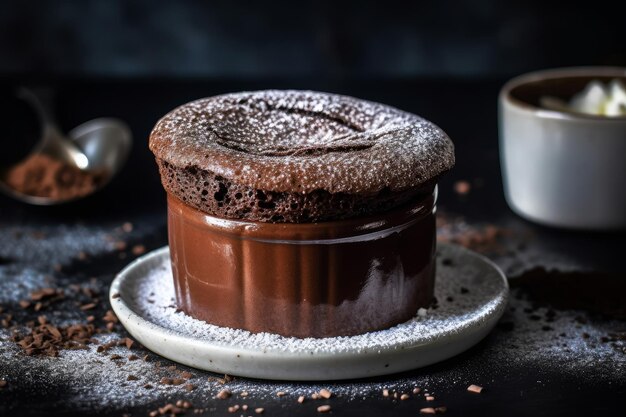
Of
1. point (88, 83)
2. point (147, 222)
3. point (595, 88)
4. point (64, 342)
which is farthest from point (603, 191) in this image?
point (88, 83)

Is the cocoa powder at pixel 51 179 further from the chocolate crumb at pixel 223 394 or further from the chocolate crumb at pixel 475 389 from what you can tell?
the chocolate crumb at pixel 475 389

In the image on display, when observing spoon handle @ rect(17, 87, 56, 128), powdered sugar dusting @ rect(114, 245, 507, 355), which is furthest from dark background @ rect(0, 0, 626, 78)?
powdered sugar dusting @ rect(114, 245, 507, 355)

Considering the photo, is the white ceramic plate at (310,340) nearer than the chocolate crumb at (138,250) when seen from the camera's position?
Yes

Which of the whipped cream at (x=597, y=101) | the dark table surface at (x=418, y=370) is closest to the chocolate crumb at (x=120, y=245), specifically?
the dark table surface at (x=418, y=370)

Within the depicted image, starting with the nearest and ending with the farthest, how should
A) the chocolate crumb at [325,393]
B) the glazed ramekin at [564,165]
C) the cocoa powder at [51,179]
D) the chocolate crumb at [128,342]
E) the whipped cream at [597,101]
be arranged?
the chocolate crumb at [325,393], the chocolate crumb at [128,342], the glazed ramekin at [564,165], the whipped cream at [597,101], the cocoa powder at [51,179]

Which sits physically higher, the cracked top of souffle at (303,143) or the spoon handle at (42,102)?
the cracked top of souffle at (303,143)

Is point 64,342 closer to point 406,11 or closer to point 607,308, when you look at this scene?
point 607,308

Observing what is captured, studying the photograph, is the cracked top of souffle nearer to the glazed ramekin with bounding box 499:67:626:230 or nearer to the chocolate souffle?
the chocolate souffle
